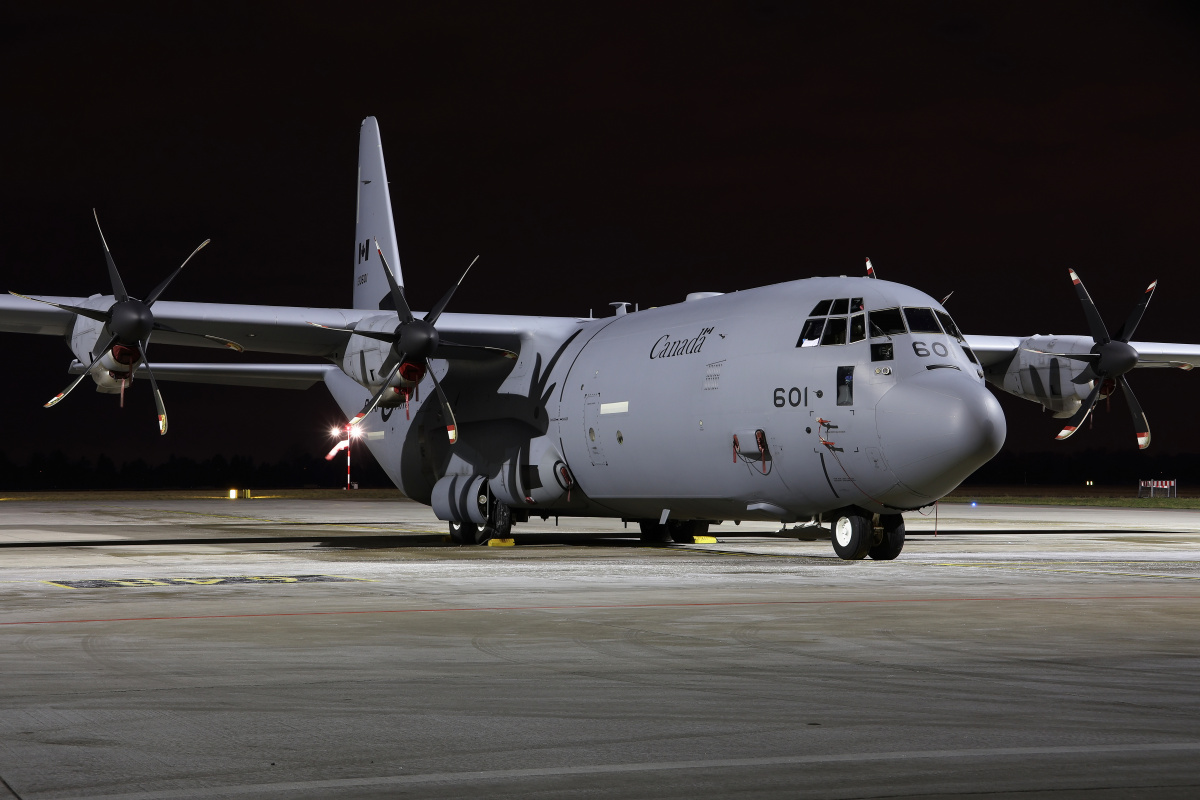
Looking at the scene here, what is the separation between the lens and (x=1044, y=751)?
20.8ft

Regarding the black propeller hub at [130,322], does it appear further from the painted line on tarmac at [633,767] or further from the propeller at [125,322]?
the painted line on tarmac at [633,767]

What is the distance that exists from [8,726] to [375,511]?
4305 centimetres

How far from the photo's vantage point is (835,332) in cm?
1906

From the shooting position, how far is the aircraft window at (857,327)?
18.8 m

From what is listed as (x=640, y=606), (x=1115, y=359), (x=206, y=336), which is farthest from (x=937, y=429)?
(x=206, y=336)

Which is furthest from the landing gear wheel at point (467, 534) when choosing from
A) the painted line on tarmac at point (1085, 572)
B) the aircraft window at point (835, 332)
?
the painted line on tarmac at point (1085, 572)

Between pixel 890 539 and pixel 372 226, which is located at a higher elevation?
pixel 372 226

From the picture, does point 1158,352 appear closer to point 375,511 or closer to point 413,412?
point 413,412

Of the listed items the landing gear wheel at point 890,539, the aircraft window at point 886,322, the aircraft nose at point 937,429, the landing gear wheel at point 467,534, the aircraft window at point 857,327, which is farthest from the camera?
the landing gear wheel at point 467,534

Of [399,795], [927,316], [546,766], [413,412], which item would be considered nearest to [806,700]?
[546,766]

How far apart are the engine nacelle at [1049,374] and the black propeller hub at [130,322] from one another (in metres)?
17.6

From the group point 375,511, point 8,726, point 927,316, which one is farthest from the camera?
point 375,511

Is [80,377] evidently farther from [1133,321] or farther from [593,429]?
[1133,321]

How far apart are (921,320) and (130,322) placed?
13.5 meters
